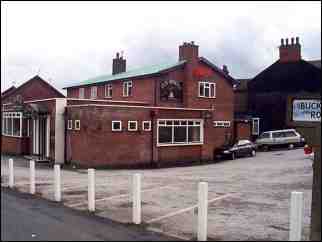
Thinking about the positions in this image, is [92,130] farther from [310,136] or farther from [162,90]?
[310,136]

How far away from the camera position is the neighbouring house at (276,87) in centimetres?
4412

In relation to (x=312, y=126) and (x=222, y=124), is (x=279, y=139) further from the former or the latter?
(x=312, y=126)

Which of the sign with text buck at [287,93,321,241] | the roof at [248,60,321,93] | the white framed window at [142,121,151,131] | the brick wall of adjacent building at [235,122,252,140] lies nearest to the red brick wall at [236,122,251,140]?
the brick wall of adjacent building at [235,122,252,140]

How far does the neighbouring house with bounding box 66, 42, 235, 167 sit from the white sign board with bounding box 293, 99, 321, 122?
18.6 m

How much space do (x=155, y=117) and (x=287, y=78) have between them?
21675 millimetres

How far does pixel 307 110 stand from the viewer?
25.6 feet

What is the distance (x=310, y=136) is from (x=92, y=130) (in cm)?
1913

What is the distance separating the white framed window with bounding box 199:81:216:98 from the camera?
36625 millimetres

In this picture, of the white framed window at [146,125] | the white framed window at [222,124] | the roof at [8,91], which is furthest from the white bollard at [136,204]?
the roof at [8,91]

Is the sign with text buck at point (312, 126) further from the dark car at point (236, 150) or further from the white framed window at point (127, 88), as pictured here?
the white framed window at point (127, 88)

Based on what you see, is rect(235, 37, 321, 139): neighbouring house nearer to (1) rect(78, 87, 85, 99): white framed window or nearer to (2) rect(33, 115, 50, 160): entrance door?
(1) rect(78, 87, 85, 99): white framed window

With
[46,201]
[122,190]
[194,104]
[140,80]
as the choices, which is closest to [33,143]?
[140,80]

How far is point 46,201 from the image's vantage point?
12539 millimetres

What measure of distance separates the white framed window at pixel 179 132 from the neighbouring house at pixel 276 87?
12035mm
